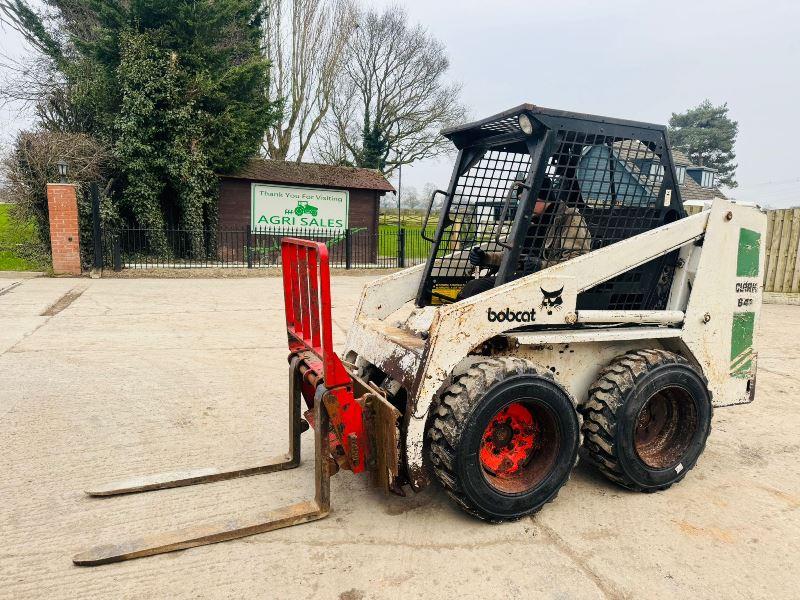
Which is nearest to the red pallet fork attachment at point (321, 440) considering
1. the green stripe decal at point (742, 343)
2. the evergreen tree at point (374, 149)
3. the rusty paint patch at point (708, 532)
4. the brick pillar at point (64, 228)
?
the rusty paint patch at point (708, 532)

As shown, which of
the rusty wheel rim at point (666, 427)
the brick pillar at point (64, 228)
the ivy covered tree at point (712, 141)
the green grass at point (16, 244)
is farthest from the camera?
the ivy covered tree at point (712, 141)

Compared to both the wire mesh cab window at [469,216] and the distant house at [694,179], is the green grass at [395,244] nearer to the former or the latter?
the distant house at [694,179]

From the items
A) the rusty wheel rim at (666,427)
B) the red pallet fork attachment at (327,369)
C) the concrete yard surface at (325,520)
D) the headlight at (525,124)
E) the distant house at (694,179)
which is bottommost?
the concrete yard surface at (325,520)

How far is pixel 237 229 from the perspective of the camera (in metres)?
18.5

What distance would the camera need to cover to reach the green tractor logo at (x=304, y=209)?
733 inches

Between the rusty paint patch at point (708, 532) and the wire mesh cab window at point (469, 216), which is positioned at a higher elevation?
the wire mesh cab window at point (469, 216)

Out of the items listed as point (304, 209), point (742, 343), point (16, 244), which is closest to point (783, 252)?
point (742, 343)

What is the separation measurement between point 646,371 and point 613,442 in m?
0.46

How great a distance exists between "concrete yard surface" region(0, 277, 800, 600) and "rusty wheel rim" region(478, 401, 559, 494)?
0.24m

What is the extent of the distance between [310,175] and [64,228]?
796 cm

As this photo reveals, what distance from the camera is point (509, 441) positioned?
3.16 m

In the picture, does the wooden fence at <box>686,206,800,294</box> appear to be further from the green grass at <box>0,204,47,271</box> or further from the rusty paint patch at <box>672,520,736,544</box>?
the green grass at <box>0,204,47,271</box>

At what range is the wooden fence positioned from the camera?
12242mm

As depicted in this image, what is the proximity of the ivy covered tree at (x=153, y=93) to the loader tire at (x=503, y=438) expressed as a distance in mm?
16014
